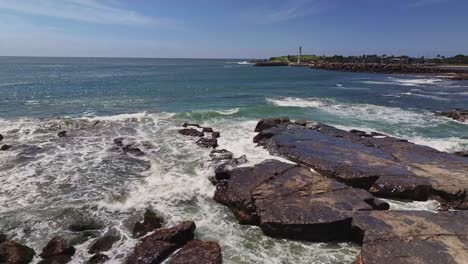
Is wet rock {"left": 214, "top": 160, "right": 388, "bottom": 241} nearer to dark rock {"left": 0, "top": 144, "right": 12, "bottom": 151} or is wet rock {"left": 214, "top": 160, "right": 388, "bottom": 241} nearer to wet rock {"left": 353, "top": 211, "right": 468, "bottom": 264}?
wet rock {"left": 353, "top": 211, "right": 468, "bottom": 264}

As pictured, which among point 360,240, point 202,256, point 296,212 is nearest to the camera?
point 202,256

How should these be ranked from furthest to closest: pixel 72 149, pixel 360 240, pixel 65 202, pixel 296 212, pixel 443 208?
pixel 72 149
pixel 65 202
pixel 443 208
pixel 296 212
pixel 360 240

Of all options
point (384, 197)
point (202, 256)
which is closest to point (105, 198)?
point (202, 256)

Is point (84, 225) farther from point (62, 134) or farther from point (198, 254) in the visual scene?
point (62, 134)

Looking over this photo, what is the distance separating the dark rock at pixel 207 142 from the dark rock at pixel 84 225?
29.8 ft

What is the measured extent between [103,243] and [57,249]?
3.90 feet

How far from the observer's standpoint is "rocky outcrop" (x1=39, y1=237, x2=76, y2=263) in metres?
9.39

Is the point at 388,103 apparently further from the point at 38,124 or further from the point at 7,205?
the point at 7,205

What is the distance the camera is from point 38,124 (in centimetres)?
2538

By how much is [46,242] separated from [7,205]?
11.4ft

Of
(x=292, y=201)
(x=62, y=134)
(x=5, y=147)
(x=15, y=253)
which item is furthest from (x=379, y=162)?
(x=5, y=147)

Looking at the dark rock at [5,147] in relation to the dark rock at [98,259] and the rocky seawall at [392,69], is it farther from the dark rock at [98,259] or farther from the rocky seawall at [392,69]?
the rocky seawall at [392,69]

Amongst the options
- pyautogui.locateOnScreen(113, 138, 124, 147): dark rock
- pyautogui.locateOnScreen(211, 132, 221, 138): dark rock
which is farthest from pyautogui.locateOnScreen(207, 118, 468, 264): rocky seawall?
pyautogui.locateOnScreen(113, 138, 124, 147): dark rock

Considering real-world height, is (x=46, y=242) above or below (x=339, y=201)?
below
